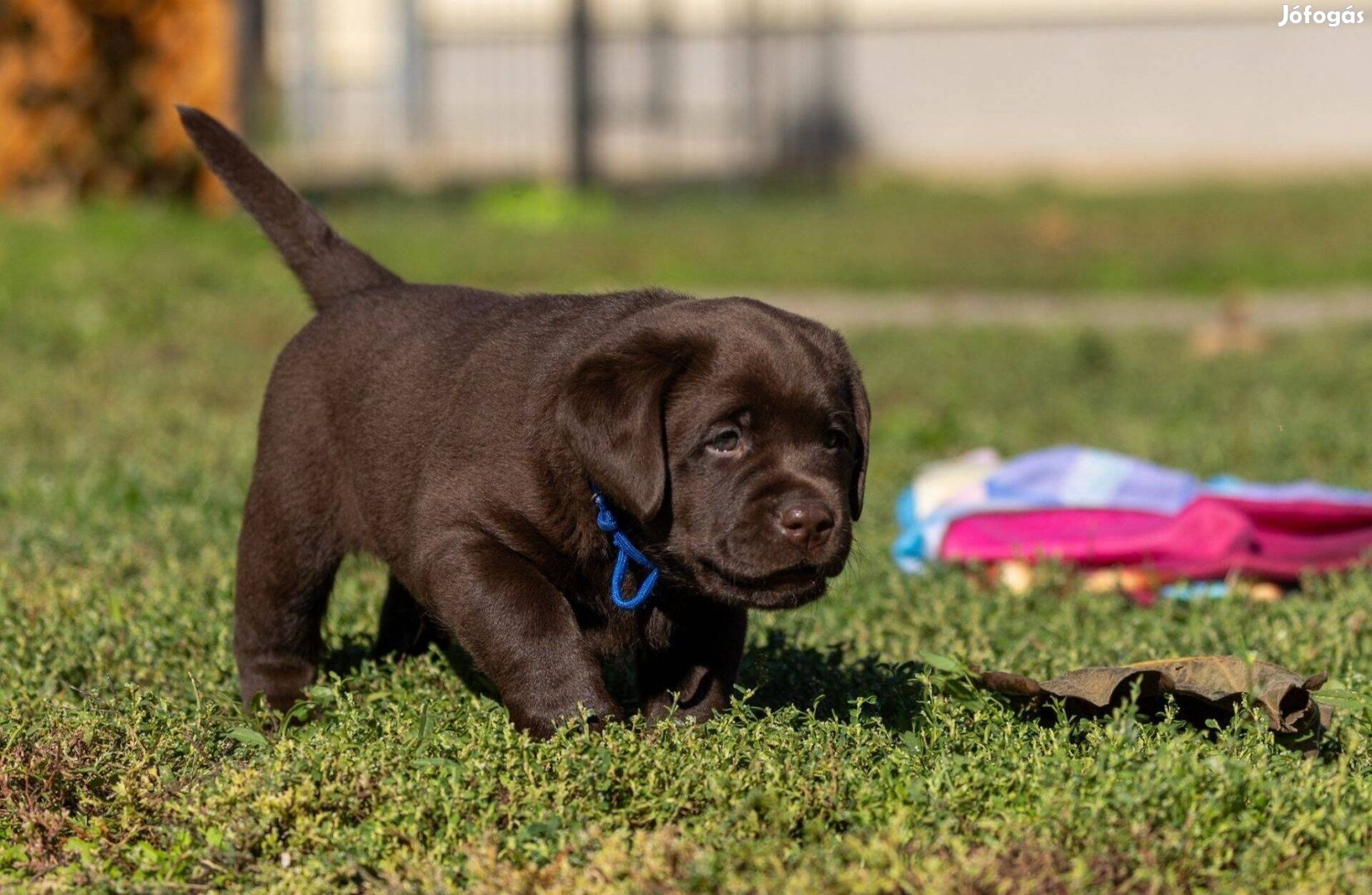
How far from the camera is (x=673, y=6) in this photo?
2281cm

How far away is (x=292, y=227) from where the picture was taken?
4.62 metres

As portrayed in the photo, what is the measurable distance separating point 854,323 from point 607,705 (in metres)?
7.47

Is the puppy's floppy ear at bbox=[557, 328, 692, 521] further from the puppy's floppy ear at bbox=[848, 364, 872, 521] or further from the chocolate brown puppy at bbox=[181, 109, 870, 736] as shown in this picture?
the puppy's floppy ear at bbox=[848, 364, 872, 521]

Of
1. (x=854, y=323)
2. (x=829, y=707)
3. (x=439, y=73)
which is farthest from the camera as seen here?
(x=439, y=73)

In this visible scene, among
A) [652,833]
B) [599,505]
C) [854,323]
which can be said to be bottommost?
[854,323]

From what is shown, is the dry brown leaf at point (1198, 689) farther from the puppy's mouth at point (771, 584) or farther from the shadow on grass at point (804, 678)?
the puppy's mouth at point (771, 584)

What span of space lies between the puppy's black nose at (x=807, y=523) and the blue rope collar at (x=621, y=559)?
0.33 m

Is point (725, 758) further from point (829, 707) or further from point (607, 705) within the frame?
point (829, 707)

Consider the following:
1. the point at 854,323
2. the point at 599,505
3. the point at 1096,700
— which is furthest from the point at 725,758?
the point at 854,323

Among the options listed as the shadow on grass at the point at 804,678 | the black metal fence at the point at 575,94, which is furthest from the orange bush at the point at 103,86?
the shadow on grass at the point at 804,678

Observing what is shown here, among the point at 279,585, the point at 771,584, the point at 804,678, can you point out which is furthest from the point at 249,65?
the point at 771,584

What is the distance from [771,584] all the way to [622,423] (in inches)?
16.0

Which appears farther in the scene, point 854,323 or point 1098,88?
point 1098,88

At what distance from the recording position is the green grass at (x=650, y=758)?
3031mm
